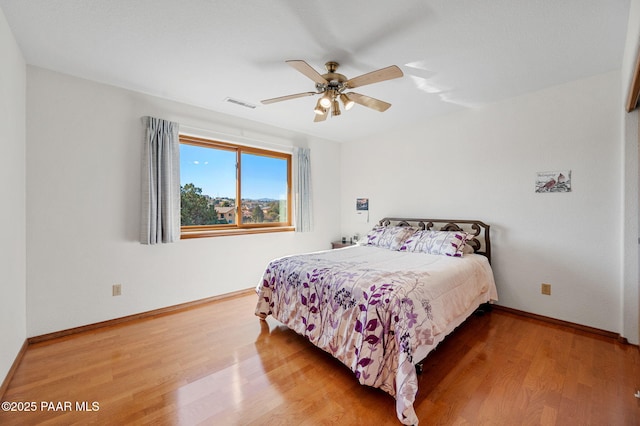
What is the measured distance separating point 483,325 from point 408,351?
169cm

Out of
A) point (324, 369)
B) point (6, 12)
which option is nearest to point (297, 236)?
point (324, 369)

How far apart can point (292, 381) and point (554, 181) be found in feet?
10.3

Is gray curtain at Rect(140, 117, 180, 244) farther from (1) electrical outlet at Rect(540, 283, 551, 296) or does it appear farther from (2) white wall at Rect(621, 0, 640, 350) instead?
(2) white wall at Rect(621, 0, 640, 350)

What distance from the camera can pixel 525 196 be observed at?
9.66 ft

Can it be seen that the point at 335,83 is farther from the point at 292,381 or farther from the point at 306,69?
the point at 292,381

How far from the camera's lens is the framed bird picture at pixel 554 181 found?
8.86 feet

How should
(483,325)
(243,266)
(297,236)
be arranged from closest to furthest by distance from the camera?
1. (483,325)
2. (243,266)
3. (297,236)

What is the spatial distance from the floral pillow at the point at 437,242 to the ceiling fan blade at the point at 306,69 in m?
2.09

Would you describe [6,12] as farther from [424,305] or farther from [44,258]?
[424,305]

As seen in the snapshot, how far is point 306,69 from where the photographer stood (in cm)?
191

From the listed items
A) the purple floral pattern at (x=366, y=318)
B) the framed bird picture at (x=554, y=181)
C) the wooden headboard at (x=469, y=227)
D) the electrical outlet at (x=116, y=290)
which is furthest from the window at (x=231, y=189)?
the framed bird picture at (x=554, y=181)

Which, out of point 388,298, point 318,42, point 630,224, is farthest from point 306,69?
point 630,224

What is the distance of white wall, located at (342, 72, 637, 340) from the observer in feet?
8.19

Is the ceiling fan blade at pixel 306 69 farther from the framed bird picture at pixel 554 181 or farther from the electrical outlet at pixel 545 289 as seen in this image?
the electrical outlet at pixel 545 289
